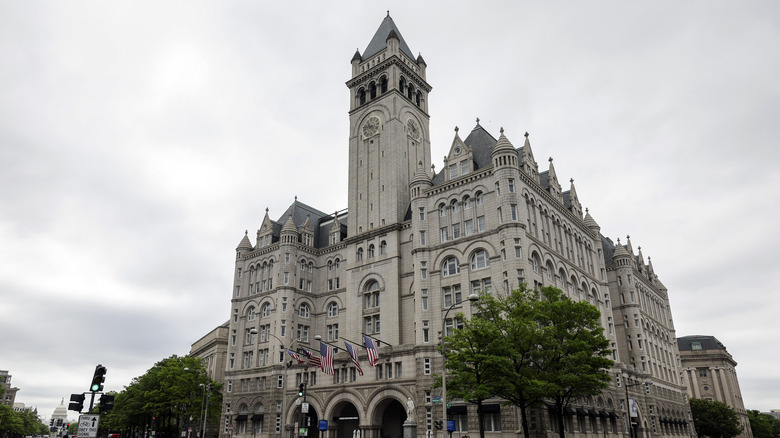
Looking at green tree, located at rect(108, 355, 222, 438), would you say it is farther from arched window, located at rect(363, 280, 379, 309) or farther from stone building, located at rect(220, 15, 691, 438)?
arched window, located at rect(363, 280, 379, 309)

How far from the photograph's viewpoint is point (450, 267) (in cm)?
6206

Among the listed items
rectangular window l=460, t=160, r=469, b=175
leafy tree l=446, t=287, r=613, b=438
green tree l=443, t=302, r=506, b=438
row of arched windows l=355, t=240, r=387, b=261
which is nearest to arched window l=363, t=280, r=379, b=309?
row of arched windows l=355, t=240, r=387, b=261

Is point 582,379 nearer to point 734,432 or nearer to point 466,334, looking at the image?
point 466,334

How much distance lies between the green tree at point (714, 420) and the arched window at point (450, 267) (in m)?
70.1

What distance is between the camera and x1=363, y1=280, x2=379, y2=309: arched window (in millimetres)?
69812

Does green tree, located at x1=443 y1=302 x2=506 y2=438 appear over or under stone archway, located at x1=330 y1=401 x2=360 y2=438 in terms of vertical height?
over

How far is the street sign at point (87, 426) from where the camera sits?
88.2ft

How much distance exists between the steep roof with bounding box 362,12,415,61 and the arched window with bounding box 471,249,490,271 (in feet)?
131

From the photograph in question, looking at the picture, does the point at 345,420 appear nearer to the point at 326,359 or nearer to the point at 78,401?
the point at 326,359

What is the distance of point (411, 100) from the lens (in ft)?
274

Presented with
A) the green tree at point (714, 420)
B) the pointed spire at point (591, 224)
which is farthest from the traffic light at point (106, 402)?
the green tree at point (714, 420)

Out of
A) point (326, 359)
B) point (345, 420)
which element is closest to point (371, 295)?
point (345, 420)

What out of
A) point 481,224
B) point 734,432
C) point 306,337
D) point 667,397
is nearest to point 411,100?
point 481,224

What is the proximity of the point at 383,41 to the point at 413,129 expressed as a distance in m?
16.1
